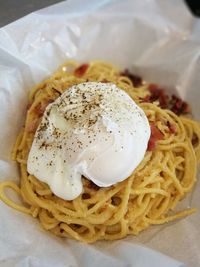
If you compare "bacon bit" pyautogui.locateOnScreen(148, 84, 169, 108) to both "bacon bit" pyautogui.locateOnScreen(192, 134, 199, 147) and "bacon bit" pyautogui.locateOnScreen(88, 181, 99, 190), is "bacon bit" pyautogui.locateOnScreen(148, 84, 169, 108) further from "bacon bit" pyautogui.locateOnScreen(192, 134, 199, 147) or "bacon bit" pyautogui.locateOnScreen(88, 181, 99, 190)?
"bacon bit" pyautogui.locateOnScreen(88, 181, 99, 190)

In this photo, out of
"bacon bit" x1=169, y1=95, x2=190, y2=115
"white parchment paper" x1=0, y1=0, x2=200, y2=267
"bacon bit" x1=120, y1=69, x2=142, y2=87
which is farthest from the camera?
"bacon bit" x1=120, y1=69, x2=142, y2=87

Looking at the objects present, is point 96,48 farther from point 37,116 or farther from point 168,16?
point 37,116

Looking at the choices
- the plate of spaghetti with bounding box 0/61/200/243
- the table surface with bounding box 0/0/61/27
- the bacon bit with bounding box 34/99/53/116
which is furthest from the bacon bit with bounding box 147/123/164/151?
the table surface with bounding box 0/0/61/27

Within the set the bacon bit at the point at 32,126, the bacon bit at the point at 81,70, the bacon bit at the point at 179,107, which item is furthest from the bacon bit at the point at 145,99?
the bacon bit at the point at 32,126

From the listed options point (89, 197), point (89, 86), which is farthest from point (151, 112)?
point (89, 197)

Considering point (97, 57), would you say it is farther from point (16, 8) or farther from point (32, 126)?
point (32, 126)

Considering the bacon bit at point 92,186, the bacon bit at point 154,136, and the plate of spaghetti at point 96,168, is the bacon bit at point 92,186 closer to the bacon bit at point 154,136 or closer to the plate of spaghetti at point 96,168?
the plate of spaghetti at point 96,168
